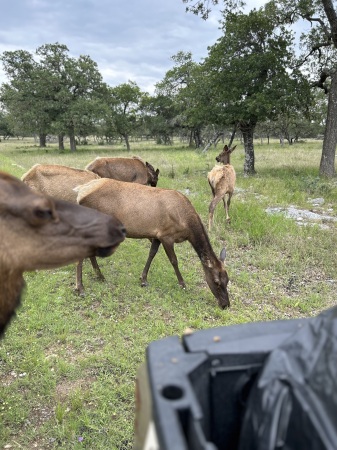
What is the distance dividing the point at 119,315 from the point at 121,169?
5144 mm

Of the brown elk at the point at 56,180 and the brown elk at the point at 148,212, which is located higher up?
the brown elk at the point at 56,180

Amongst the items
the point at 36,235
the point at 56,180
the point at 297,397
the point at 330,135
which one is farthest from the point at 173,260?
the point at 330,135

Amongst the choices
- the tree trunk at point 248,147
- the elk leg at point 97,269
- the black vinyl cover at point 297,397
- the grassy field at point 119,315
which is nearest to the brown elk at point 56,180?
the grassy field at point 119,315

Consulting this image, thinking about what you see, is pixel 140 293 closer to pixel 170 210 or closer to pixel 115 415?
pixel 170 210

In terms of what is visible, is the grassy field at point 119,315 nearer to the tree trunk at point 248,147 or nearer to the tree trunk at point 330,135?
the tree trunk at point 330,135

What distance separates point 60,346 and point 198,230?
2583mm

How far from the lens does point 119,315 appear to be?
4793mm

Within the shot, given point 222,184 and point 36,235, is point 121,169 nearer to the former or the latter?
point 222,184

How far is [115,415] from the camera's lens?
3.14 m

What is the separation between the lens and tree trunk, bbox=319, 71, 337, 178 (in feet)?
44.6

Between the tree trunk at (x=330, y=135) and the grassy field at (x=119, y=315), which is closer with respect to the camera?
the grassy field at (x=119, y=315)

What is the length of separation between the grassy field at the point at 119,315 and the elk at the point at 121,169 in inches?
82.9

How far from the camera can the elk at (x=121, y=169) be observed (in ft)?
29.6

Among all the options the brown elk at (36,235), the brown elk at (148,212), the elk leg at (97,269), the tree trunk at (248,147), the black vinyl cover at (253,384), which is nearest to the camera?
the black vinyl cover at (253,384)
